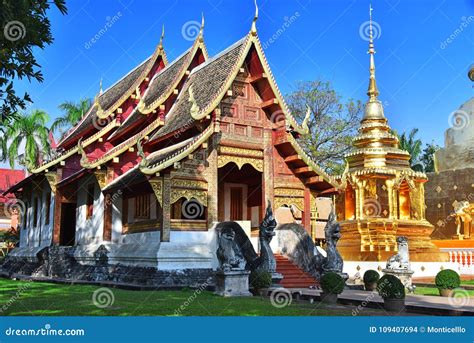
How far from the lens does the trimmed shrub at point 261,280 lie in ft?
40.6

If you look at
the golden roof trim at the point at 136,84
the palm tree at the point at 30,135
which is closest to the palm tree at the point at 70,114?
the palm tree at the point at 30,135

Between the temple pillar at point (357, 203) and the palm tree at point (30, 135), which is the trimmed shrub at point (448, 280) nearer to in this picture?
the temple pillar at point (357, 203)

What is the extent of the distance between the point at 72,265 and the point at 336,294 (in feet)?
35.0

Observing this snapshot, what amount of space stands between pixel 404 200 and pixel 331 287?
11036mm

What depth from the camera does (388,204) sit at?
19.6 meters

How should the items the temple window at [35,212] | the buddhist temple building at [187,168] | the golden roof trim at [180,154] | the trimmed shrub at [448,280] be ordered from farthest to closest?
the temple window at [35,212], the buddhist temple building at [187,168], the golden roof trim at [180,154], the trimmed shrub at [448,280]

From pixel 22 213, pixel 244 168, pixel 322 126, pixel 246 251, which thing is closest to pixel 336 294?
pixel 246 251

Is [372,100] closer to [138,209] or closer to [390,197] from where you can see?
[390,197]

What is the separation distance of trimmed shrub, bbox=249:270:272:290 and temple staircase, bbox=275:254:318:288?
1.67m

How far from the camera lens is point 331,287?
425 inches

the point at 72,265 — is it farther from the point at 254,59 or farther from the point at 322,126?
the point at 322,126

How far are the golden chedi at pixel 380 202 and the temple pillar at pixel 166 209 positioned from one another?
5900mm

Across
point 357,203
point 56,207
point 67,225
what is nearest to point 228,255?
point 357,203

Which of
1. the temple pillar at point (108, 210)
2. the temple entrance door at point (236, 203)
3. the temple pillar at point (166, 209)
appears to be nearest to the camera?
the temple pillar at point (166, 209)
